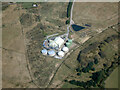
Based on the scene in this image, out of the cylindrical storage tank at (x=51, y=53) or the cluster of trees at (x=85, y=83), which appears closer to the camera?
the cluster of trees at (x=85, y=83)

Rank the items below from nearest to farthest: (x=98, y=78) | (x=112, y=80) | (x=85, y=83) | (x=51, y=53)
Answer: (x=85, y=83)
(x=98, y=78)
(x=112, y=80)
(x=51, y=53)

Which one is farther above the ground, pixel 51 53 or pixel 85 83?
pixel 51 53

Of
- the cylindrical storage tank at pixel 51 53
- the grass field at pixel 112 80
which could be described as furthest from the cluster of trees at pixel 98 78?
the cylindrical storage tank at pixel 51 53

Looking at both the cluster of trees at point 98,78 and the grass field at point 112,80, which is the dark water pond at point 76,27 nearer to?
the cluster of trees at point 98,78

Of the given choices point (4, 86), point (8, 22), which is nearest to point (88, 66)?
point (4, 86)

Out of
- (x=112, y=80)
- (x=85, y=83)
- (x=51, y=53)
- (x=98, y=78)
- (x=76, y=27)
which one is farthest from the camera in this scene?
(x=76, y=27)

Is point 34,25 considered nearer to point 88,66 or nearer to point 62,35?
point 62,35

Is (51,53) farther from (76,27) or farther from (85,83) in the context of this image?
(76,27)

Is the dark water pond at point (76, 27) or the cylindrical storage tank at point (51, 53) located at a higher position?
the dark water pond at point (76, 27)

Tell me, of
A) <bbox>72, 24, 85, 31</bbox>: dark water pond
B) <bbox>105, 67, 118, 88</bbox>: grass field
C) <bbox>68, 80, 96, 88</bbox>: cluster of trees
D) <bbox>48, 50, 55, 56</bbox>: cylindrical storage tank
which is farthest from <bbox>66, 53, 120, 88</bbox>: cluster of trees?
<bbox>72, 24, 85, 31</bbox>: dark water pond

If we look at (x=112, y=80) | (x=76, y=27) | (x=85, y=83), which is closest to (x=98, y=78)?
(x=85, y=83)
